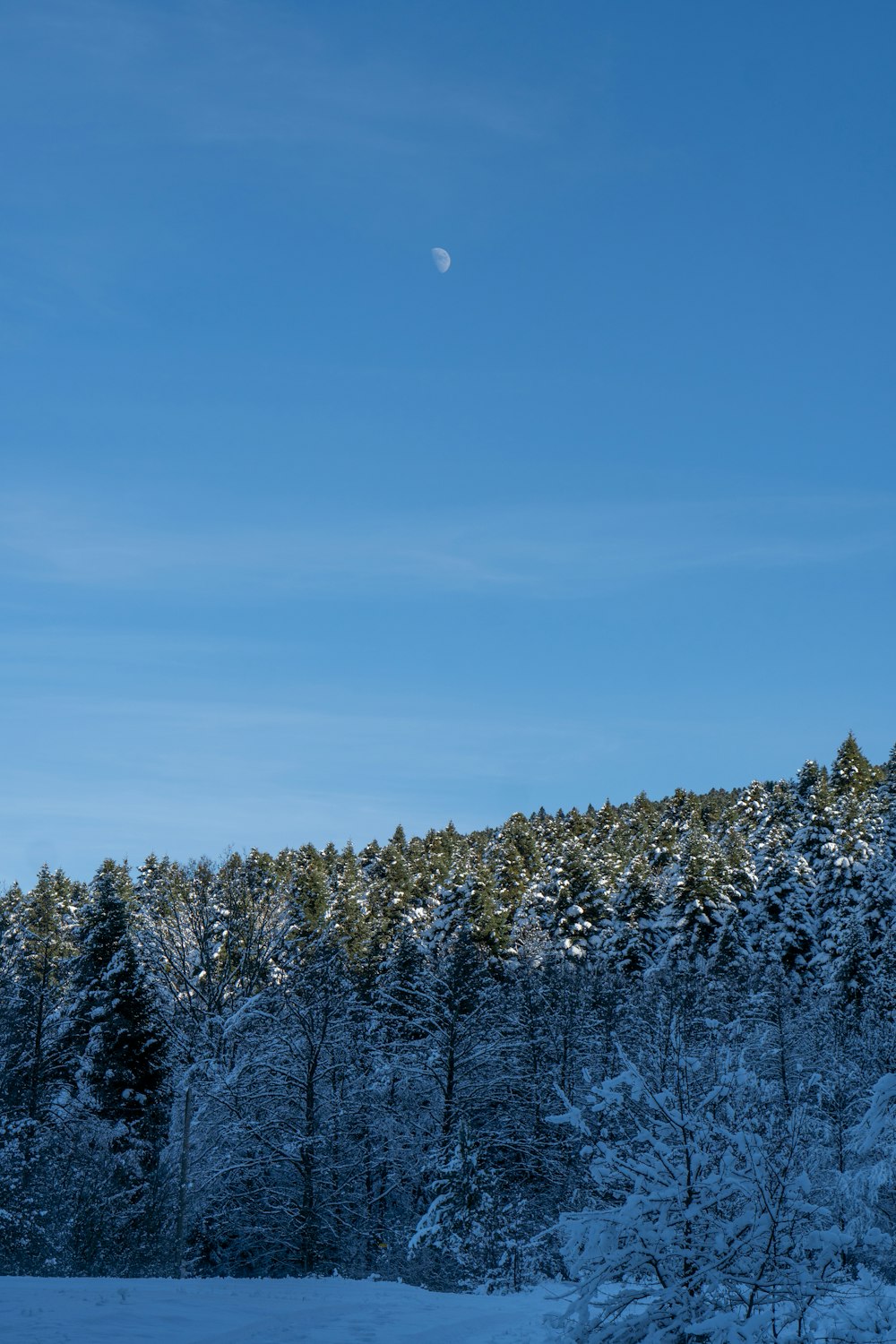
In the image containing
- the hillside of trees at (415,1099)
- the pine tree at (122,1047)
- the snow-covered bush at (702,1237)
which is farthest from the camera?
the pine tree at (122,1047)

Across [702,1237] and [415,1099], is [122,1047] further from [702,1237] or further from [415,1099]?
[702,1237]

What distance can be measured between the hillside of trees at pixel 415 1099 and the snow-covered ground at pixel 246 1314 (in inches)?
95.7

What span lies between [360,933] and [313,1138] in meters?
34.8

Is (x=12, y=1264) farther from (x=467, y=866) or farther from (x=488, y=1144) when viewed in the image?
(x=467, y=866)

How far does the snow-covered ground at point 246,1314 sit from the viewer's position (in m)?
12.5

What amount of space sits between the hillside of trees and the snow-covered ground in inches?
95.7

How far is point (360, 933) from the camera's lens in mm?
62719

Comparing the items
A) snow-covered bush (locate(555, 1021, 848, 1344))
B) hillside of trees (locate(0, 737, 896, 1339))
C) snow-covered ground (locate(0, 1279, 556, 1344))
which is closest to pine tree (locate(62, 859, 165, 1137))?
hillside of trees (locate(0, 737, 896, 1339))

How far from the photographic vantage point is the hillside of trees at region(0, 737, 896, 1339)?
12.4m

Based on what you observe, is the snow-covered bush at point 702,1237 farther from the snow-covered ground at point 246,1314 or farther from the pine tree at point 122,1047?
the pine tree at point 122,1047

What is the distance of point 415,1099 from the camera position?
122 ft

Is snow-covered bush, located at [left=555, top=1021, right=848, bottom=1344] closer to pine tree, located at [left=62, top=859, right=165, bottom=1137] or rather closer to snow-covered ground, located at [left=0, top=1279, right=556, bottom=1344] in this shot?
snow-covered ground, located at [left=0, top=1279, right=556, bottom=1344]

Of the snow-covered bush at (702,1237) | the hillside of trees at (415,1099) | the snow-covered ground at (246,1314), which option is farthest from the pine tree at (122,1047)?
the snow-covered bush at (702,1237)

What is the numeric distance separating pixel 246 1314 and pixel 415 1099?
2359cm
